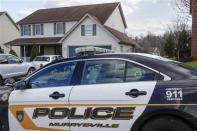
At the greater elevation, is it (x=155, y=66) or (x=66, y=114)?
(x=155, y=66)

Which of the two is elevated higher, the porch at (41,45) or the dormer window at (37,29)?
the dormer window at (37,29)

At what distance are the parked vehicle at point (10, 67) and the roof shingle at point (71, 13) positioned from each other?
2349cm

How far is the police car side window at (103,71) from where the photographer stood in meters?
6.00

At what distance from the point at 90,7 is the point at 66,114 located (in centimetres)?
4226

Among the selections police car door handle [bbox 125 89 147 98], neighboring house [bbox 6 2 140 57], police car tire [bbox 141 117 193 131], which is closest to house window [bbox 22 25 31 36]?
neighboring house [bbox 6 2 140 57]

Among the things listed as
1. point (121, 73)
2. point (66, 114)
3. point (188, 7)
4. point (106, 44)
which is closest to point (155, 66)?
point (121, 73)

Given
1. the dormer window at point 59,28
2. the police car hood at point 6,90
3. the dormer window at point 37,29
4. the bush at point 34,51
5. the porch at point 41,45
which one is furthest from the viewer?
the dormer window at point 37,29

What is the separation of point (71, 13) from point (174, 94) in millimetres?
42699

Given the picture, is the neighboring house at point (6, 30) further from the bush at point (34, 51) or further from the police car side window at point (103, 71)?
the police car side window at point (103, 71)

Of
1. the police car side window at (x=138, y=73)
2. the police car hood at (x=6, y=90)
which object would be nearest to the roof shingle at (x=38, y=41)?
the police car hood at (x=6, y=90)

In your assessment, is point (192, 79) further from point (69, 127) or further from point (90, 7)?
point (90, 7)

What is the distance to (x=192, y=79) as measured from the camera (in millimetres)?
5574

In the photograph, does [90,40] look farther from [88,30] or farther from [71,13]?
[71,13]

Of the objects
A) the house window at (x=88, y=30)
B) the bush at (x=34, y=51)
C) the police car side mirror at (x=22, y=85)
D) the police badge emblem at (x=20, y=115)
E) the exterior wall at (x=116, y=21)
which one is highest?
the exterior wall at (x=116, y=21)
